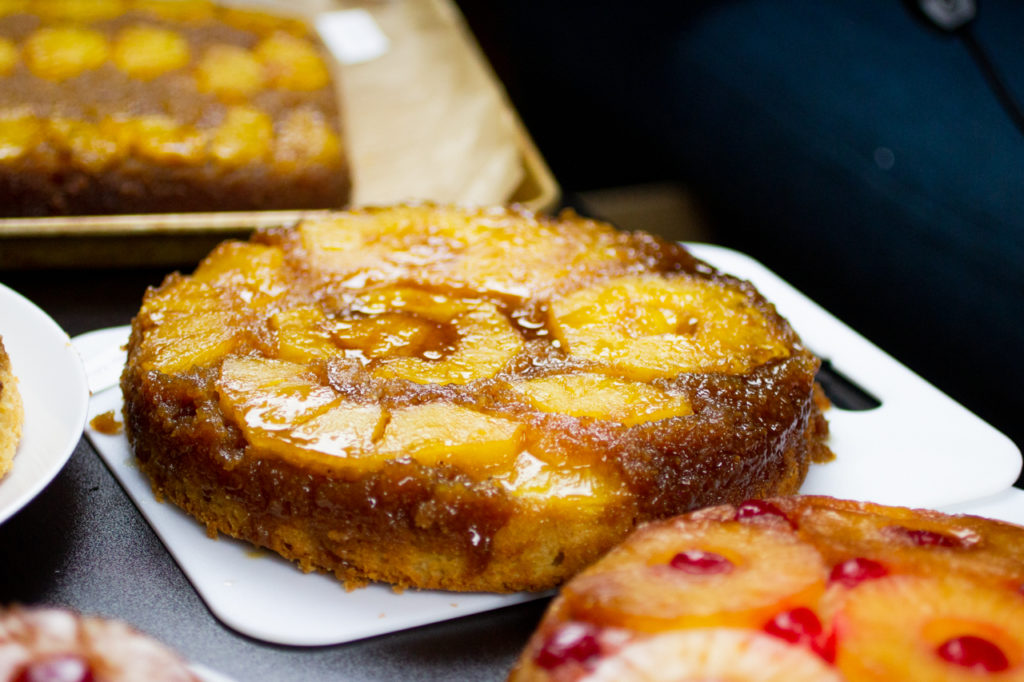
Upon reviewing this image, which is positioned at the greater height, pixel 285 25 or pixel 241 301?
pixel 241 301

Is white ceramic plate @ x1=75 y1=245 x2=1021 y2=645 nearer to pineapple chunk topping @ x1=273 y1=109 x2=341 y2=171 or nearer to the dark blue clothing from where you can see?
the dark blue clothing

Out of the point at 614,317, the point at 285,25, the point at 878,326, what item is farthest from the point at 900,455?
the point at 285,25

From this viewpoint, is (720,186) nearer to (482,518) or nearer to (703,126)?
(703,126)

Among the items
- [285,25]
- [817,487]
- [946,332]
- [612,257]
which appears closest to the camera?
[817,487]

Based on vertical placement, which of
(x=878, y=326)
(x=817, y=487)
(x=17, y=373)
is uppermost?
(x=817, y=487)

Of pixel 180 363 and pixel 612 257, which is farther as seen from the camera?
pixel 612 257

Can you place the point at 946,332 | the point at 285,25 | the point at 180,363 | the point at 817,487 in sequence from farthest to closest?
the point at 285,25 < the point at 946,332 < the point at 817,487 < the point at 180,363

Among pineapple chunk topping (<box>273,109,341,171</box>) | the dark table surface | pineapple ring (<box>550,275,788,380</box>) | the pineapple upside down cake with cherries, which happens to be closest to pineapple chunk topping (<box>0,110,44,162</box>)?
pineapple chunk topping (<box>273,109,341,171</box>)
